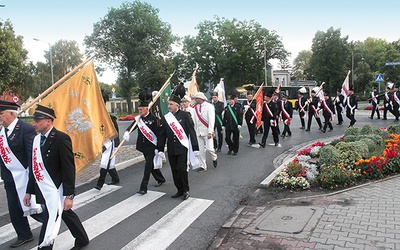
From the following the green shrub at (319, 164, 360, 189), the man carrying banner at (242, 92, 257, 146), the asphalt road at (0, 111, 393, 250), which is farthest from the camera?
the man carrying banner at (242, 92, 257, 146)

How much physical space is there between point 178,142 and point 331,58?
59568 millimetres

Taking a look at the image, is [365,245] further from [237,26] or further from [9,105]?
[237,26]

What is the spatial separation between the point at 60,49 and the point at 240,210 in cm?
5796

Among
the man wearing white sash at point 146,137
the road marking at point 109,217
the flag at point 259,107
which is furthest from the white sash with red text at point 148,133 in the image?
the flag at point 259,107

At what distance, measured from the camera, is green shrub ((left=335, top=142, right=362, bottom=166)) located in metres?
7.65

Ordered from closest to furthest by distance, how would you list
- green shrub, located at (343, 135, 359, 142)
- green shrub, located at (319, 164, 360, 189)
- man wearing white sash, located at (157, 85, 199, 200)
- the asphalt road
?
the asphalt road, man wearing white sash, located at (157, 85, 199, 200), green shrub, located at (319, 164, 360, 189), green shrub, located at (343, 135, 359, 142)

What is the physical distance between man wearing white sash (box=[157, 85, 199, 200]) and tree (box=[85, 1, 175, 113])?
39653 millimetres

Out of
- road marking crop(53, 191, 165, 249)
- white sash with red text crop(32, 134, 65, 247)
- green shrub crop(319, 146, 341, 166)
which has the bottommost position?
road marking crop(53, 191, 165, 249)

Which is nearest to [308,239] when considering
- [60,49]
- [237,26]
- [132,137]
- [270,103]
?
[270,103]

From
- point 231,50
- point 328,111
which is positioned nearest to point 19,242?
point 328,111

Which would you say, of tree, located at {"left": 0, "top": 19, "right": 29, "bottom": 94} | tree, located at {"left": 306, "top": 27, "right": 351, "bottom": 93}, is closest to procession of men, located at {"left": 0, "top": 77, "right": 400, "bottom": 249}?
tree, located at {"left": 0, "top": 19, "right": 29, "bottom": 94}

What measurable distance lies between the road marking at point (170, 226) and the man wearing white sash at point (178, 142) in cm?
40

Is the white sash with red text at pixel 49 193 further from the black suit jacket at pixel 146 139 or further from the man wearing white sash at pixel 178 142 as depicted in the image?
the black suit jacket at pixel 146 139

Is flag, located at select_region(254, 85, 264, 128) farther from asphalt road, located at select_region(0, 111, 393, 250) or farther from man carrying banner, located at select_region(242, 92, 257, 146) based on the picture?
asphalt road, located at select_region(0, 111, 393, 250)
